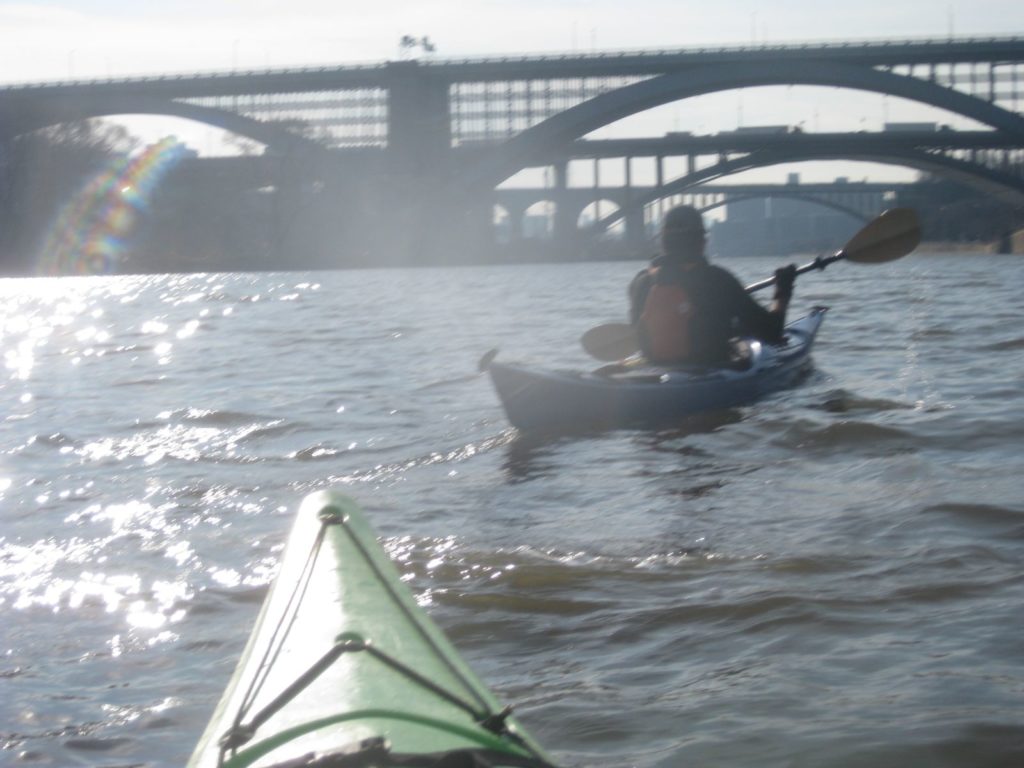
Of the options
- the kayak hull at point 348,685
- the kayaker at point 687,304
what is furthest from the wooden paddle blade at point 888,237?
the kayak hull at point 348,685

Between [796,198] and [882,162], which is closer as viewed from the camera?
[882,162]

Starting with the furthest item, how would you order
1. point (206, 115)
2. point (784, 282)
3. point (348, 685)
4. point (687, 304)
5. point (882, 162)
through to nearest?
point (206, 115) → point (882, 162) → point (784, 282) → point (687, 304) → point (348, 685)

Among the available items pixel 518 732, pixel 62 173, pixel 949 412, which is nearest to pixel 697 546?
pixel 518 732

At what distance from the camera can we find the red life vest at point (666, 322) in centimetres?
723

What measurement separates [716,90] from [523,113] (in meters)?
8.66

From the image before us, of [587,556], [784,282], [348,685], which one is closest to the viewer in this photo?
[348,685]

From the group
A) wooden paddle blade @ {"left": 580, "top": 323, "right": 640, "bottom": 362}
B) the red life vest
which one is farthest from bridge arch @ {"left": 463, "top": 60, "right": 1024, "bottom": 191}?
the red life vest

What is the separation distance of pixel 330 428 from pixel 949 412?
3.54 meters

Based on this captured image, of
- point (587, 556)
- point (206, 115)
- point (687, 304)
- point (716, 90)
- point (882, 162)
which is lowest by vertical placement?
point (587, 556)

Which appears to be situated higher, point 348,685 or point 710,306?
point 710,306

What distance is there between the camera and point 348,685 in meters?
2.38

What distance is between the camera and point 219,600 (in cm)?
411

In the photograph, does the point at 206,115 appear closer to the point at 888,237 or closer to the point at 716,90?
the point at 716,90

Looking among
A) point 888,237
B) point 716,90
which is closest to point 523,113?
point 716,90
